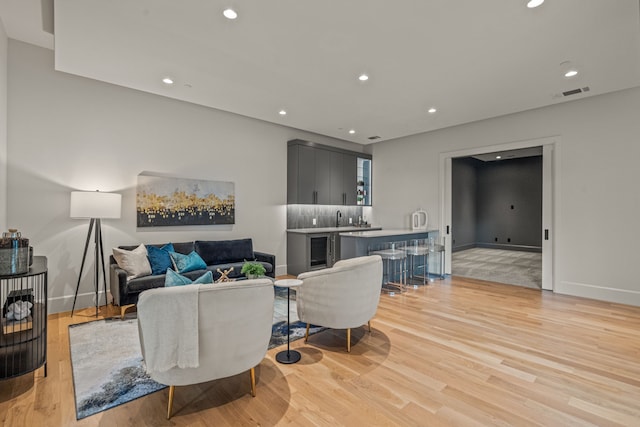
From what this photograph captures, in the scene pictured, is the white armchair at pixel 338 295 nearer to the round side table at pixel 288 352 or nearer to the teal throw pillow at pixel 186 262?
the round side table at pixel 288 352

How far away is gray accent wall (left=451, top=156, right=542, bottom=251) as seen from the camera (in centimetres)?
956

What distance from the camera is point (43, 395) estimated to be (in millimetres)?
2207

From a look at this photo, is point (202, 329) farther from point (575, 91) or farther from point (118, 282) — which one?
point (575, 91)

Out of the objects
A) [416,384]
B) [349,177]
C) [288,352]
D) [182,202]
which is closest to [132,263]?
[182,202]

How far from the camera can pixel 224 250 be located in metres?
5.05

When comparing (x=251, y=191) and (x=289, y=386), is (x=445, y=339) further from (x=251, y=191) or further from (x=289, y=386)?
(x=251, y=191)

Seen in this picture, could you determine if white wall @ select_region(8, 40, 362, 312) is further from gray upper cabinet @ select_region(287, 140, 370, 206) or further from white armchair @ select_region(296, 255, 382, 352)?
white armchair @ select_region(296, 255, 382, 352)

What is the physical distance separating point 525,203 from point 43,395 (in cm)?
1150

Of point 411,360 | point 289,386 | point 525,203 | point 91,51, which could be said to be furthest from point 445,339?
point 525,203

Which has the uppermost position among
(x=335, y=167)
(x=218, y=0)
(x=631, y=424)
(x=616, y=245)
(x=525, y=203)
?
(x=218, y=0)

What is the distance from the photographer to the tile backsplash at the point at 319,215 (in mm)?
6469

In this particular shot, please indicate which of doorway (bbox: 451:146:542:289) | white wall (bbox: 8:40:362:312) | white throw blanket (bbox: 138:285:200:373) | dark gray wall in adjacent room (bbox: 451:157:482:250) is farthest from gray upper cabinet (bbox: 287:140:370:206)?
white throw blanket (bbox: 138:285:200:373)

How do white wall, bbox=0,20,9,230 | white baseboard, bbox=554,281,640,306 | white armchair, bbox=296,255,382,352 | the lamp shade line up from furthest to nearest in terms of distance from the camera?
white baseboard, bbox=554,281,640,306, the lamp shade, white wall, bbox=0,20,9,230, white armchair, bbox=296,255,382,352

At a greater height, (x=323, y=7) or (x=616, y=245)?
(x=323, y=7)
